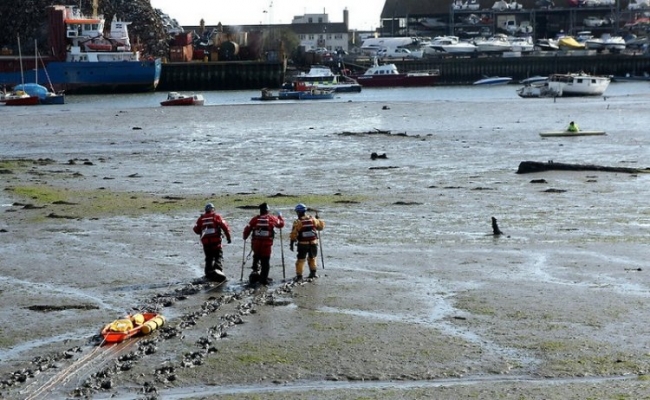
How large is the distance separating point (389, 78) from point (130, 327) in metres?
123

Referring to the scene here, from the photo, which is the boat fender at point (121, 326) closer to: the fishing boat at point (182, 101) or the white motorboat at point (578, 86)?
the fishing boat at point (182, 101)

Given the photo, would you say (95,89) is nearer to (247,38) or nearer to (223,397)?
(247,38)

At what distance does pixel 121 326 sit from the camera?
52.0 feet

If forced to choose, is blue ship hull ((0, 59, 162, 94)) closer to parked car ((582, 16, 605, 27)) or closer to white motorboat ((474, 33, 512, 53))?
white motorboat ((474, 33, 512, 53))

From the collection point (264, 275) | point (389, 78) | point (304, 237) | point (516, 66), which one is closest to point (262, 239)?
point (264, 275)

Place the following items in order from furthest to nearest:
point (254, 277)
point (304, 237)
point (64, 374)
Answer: point (304, 237)
point (254, 277)
point (64, 374)

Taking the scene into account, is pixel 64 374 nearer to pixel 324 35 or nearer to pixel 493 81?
pixel 493 81

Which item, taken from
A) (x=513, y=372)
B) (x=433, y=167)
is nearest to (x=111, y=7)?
A: (x=433, y=167)

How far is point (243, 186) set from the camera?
35188mm

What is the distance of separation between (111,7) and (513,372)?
132218 mm

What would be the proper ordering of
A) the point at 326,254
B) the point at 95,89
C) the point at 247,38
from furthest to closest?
the point at 247,38 < the point at 95,89 < the point at 326,254

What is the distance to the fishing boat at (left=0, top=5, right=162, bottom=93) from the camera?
115m

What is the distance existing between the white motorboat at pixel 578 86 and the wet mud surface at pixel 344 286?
199 ft

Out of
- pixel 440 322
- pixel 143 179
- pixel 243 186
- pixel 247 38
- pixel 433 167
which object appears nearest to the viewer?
pixel 440 322
